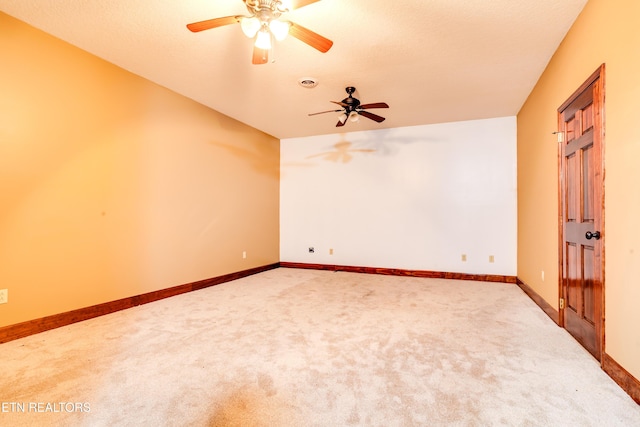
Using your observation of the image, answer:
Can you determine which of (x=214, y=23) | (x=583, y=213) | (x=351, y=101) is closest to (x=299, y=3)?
(x=214, y=23)

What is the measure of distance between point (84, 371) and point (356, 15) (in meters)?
3.27

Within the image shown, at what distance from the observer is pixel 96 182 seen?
3.27 metres

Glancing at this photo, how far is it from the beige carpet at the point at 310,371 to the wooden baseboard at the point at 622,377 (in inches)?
1.6

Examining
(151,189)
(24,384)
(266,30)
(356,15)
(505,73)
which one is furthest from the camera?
(151,189)

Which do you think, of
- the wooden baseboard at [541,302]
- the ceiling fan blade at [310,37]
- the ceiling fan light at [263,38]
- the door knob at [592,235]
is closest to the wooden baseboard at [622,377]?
the door knob at [592,235]

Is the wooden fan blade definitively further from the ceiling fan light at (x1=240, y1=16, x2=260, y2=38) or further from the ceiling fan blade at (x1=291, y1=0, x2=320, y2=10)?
the ceiling fan blade at (x1=291, y1=0, x2=320, y2=10)

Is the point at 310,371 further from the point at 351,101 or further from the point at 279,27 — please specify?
the point at 351,101

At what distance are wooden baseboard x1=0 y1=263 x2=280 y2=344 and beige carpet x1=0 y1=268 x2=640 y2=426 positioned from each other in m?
0.13

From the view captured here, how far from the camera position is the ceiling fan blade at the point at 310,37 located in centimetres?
220

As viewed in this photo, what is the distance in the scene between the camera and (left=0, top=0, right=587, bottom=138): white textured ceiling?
249 centimetres

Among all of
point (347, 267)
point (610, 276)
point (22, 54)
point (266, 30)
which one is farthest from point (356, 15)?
point (347, 267)

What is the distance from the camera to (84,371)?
6.81ft

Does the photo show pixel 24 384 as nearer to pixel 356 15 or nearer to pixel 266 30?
pixel 266 30

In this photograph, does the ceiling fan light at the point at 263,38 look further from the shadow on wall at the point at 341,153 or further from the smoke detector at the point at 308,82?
the shadow on wall at the point at 341,153
